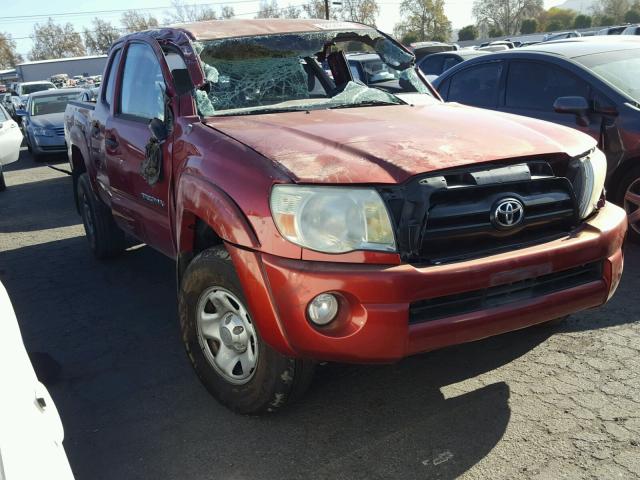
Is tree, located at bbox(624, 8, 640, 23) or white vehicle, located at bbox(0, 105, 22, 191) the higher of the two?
white vehicle, located at bbox(0, 105, 22, 191)

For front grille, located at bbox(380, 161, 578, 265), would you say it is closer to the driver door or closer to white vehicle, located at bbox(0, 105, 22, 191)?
the driver door

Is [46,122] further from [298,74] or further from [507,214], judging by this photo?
[507,214]

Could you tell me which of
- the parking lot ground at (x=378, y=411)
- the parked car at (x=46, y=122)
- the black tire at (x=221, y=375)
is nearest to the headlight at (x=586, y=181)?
the parking lot ground at (x=378, y=411)

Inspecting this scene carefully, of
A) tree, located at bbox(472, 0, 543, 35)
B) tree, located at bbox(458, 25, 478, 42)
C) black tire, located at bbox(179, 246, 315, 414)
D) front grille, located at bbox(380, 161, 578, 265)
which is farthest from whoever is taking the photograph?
tree, located at bbox(472, 0, 543, 35)

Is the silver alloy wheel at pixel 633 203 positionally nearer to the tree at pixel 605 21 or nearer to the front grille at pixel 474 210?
the front grille at pixel 474 210

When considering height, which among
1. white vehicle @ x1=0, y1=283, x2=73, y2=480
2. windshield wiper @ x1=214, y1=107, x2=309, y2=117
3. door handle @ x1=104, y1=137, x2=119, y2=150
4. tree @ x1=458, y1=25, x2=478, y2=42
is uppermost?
windshield wiper @ x1=214, y1=107, x2=309, y2=117

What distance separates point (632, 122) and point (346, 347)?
371 cm

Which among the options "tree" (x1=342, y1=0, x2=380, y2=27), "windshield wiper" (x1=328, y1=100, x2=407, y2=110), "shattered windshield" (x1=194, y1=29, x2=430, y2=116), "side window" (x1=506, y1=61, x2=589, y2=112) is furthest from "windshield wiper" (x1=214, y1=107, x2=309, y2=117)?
"tree" (x1=342, y1=0, x2=380, y2=27)

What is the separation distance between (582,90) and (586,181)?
287 centimetres

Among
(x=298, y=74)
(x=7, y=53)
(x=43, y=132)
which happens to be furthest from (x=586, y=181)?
(x=7, y=53)

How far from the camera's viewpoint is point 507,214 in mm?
2760

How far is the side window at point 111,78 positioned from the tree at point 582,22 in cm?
7377

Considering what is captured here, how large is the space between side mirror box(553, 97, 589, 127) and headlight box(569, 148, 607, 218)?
2.27 meters

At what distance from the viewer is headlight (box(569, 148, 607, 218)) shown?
9.95 ft
